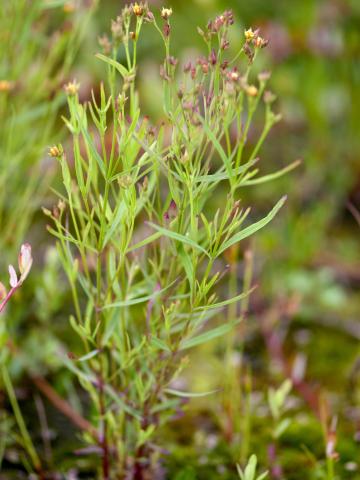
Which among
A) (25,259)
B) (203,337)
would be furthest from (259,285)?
(25,259)

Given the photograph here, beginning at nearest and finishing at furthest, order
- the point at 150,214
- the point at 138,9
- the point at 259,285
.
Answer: the point at 138,9, the point at 150,214, the point at 259,285

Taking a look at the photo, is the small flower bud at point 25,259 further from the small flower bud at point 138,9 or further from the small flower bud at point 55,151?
the small flower bud at point 138,9

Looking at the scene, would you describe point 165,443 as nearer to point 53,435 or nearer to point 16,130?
point 53,435

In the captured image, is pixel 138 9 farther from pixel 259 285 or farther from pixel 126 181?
pixel 259 285

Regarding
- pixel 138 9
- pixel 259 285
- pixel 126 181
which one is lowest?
pixel 259 285

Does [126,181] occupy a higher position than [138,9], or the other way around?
[138,9]

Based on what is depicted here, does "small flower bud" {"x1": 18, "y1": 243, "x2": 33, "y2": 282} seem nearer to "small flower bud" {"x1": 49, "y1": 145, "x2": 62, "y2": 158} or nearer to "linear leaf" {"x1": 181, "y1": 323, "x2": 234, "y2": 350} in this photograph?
"small flower bud" {"x1": 49, "y1": 145, "x2": 62, "y2": 158}

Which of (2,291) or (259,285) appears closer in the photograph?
(2,291)

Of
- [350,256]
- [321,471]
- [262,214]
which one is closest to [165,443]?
[321,471]

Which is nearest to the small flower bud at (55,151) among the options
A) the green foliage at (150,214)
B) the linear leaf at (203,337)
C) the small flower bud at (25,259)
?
the green foliage at (150,214)

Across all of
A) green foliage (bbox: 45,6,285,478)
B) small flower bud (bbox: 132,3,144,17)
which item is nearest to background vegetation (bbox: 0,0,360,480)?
green foliage (bbox: 45,6,285,478)

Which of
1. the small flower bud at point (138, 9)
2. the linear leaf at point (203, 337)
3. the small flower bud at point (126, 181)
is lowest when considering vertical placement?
the linear leaf at point (203, 337)

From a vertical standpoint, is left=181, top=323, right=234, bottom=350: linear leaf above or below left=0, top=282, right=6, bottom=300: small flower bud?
below
